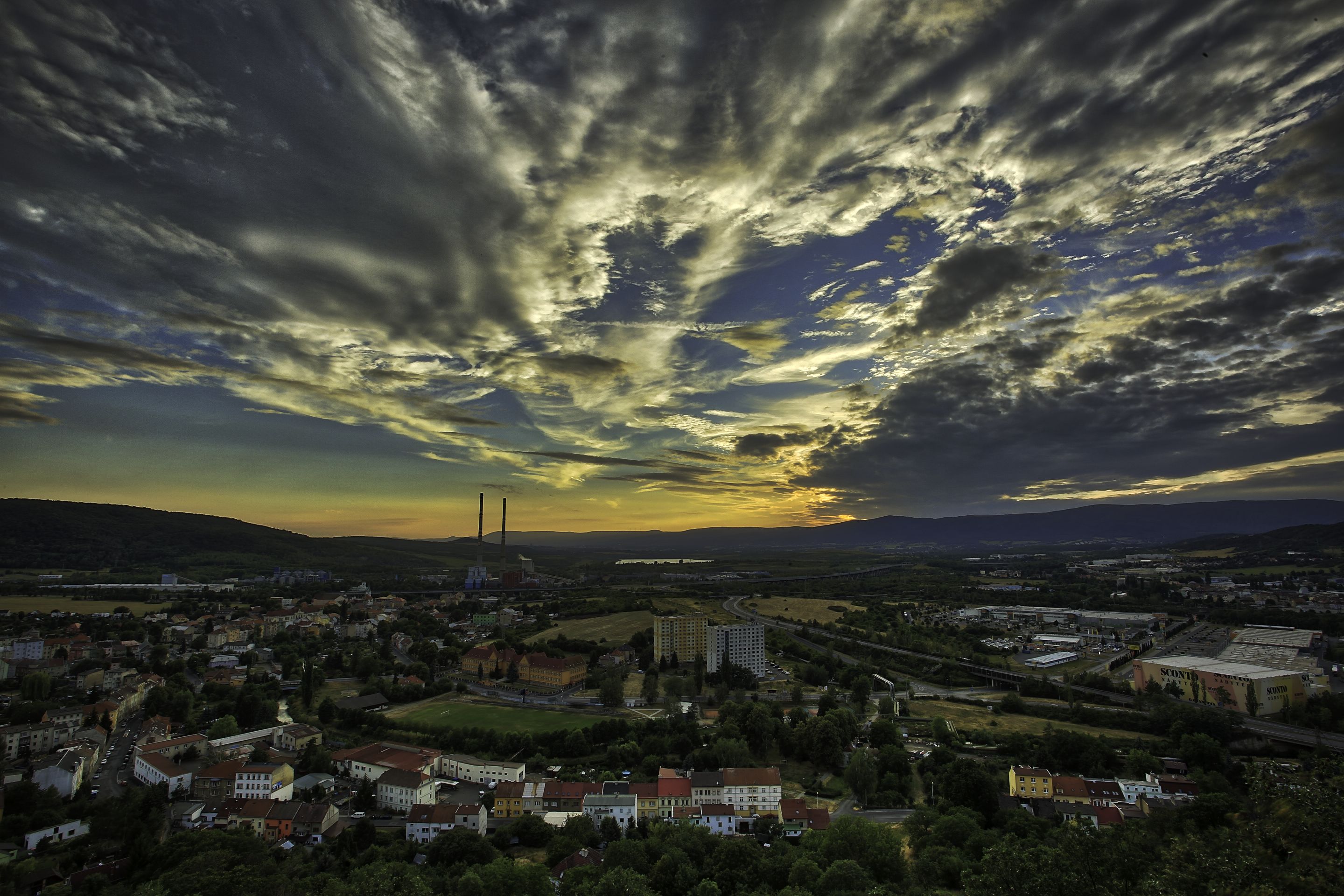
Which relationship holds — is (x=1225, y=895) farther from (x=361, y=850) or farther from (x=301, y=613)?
(x=301, y=613)

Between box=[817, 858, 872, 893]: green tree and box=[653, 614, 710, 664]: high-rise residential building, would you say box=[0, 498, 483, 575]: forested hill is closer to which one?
box=[653, 614, 710, 664]: high-rise residential building

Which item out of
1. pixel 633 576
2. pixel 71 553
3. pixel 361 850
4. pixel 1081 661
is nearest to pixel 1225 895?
pixel 361 850

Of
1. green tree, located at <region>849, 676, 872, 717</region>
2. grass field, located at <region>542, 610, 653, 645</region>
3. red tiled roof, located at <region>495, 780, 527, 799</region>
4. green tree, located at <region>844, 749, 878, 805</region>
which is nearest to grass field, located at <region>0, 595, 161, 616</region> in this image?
grass field, located at <region>542, 610, 653, 645</region>

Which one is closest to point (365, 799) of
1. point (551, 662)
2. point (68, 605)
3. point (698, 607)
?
point (551, 662)

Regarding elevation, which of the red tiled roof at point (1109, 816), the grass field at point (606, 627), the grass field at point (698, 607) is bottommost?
the red tiled roof at point (1109, 816)

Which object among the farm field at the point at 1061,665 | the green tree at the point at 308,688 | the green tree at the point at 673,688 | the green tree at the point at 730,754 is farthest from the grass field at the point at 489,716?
the farm field at the point at 1061,665

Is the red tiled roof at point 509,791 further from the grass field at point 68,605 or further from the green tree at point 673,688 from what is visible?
the grass field at point 68,605

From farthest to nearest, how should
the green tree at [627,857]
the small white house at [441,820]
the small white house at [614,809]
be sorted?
the small white house at [614,809], the small white house at [441,820], the green tree at [627,857]
